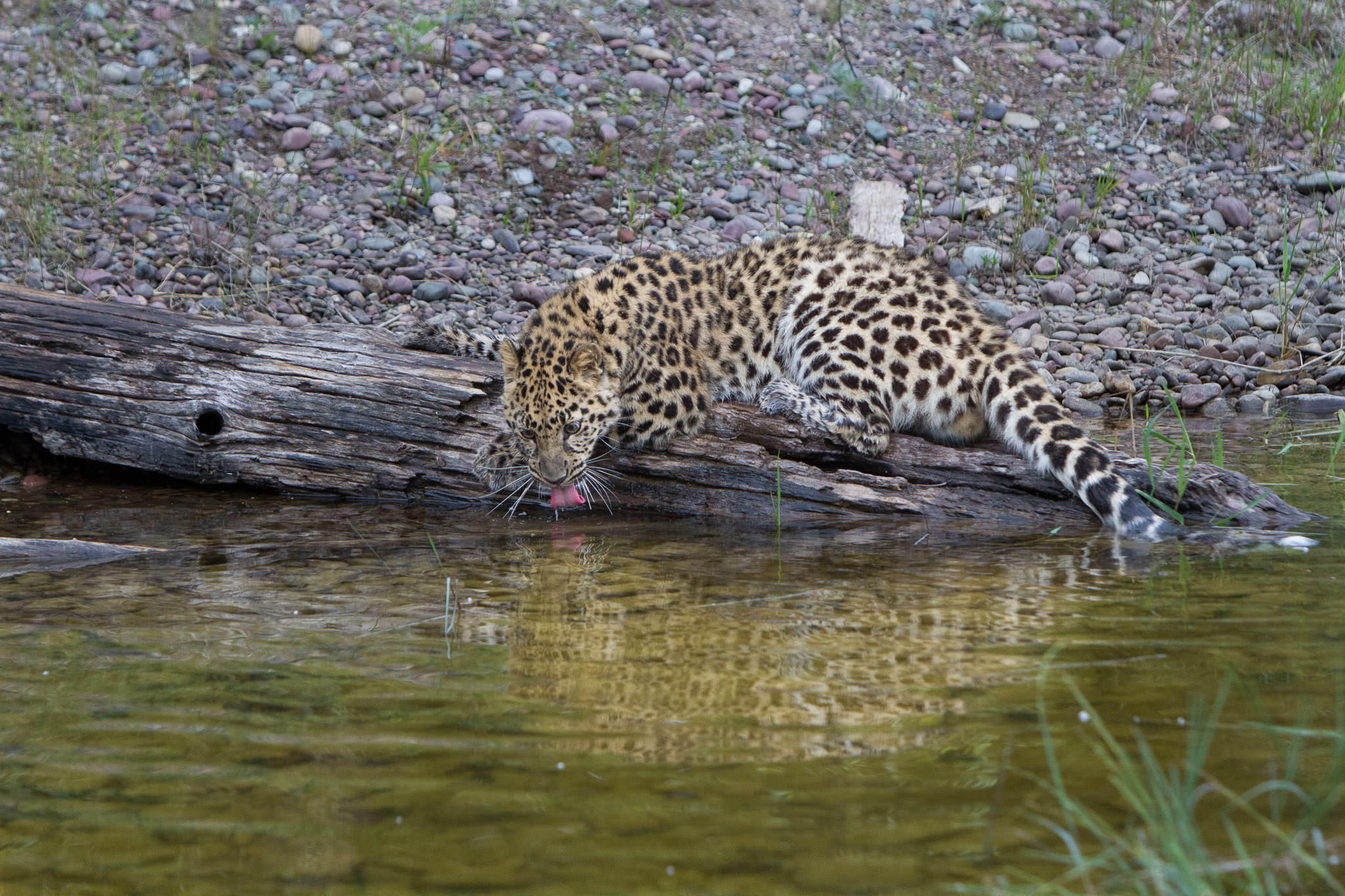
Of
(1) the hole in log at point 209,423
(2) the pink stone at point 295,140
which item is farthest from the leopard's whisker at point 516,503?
(2) the pink stone at point 295,140

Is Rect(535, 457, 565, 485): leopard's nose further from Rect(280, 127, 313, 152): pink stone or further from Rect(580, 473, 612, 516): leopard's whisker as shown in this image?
Rect(280, 127, 313, 152): pink stone

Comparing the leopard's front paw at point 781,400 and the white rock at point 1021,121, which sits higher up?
the white rock at point 1021,121

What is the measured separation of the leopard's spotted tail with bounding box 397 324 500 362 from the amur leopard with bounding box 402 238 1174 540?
12mm

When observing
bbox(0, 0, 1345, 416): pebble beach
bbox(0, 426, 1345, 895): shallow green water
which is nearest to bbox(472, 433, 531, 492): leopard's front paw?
bbox(0, 426, 1345, 895): shallow green water

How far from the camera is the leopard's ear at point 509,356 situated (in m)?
6.93

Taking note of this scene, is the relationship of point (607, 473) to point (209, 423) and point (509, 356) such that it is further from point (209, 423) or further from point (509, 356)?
point (209, 423)

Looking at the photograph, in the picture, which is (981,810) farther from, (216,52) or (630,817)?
(216,52)

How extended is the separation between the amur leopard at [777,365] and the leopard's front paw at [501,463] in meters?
0.01

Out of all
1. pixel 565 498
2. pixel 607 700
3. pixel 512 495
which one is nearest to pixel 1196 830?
pixel 607 700

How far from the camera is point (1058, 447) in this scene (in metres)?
6.50

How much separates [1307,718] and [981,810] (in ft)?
3.85

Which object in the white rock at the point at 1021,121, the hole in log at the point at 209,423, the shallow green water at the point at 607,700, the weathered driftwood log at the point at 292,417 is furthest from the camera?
the white rock at the point at 1021,121

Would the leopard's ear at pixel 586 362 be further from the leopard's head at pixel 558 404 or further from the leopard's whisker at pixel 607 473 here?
the leopard's whisker at pixel 607 473

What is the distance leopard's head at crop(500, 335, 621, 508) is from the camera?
685cm
